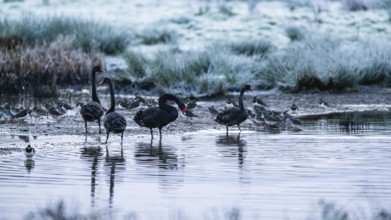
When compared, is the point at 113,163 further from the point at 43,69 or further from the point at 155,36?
the point at 155,36

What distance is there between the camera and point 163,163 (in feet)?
43.5

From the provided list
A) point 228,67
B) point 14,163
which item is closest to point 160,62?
point 228,67

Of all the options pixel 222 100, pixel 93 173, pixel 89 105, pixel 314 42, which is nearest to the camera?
pixel 93 173

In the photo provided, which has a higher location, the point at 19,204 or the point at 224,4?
the point at 224,4

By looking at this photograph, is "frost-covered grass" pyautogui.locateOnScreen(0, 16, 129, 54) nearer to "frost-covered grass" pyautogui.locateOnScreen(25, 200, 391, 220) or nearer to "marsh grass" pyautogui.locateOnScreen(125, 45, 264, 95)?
"marsh grass" pyautogui.locateOnScreen(125, 45, 264, 95)

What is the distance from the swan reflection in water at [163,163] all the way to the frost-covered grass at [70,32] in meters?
16.0

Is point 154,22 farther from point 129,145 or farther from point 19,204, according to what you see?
point 19,204

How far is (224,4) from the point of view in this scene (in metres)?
45.5

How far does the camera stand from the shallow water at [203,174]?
995 centimetres

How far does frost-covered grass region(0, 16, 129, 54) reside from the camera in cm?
3191

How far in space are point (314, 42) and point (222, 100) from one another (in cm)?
691

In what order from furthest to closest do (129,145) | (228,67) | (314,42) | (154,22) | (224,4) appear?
1. (224,4)
2. (154,22)
3. (314,42)
4. (228,67)
5. (129,145)

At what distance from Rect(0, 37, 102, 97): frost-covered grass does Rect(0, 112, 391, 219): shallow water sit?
8729 millimetres

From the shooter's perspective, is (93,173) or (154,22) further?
(154,22)
